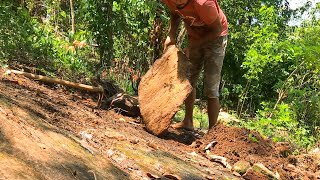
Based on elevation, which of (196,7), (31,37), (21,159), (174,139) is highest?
(196,7)

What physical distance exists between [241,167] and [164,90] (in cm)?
110

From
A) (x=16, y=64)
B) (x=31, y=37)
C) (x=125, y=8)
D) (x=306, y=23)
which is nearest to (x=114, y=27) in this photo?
(x=125, y=8)

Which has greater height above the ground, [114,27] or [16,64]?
[114,27]

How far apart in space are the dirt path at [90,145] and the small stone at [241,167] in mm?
76

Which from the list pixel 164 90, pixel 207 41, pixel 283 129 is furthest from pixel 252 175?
pixel 283 129

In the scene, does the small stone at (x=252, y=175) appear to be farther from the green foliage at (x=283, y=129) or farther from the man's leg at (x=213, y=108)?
the green foliage at (x=283, y=129)

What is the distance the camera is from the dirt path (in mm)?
1951

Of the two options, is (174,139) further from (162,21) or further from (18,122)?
(162,21)

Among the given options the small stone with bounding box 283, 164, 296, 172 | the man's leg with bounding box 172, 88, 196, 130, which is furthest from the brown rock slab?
the small stone with bounding box 283, 164, 296, 172

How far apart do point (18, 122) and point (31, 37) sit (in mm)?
2723

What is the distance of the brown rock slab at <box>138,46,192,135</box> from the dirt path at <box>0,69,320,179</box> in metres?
0.17

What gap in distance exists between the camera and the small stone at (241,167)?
3355 mm

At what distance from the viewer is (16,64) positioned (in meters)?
4.47

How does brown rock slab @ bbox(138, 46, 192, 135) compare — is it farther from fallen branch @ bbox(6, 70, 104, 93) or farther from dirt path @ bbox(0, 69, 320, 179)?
fallen branch @ bbox(6, 70, 104, 93)
